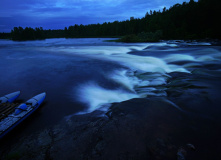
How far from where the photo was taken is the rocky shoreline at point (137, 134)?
12.1 ft

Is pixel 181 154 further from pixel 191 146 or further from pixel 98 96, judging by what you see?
pixel 98 96

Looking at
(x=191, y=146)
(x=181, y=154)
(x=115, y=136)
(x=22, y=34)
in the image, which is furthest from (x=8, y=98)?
(x=22, y=34)

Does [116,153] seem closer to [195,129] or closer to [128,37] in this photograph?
[195,129]

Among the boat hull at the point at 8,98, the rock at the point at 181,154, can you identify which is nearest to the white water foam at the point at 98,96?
the rock at the point at 181,154

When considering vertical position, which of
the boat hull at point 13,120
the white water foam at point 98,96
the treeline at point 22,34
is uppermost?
the treeline at point 22,34

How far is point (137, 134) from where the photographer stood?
432 cm

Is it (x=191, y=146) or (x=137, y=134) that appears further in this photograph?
(x=137, y=134)

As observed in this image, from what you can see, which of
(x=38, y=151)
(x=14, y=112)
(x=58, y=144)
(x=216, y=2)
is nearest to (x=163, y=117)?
(x=58, y=144)

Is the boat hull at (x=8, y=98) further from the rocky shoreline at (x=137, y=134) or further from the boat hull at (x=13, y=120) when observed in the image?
the rocky shoreline at (x=137, y=134)

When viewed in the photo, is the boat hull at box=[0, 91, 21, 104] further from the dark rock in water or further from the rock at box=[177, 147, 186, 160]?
the rock at box=[177, 147, 186, 160]

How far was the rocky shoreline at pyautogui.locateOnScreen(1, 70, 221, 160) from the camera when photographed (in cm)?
369

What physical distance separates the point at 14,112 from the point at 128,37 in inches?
2016

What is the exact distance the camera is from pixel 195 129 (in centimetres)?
443

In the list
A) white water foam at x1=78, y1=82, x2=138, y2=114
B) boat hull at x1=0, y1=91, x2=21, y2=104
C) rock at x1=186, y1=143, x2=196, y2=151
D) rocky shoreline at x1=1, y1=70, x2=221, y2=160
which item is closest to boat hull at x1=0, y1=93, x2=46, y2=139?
rocky shoreline at x1=1, y1=70, x2=221, y2=160
